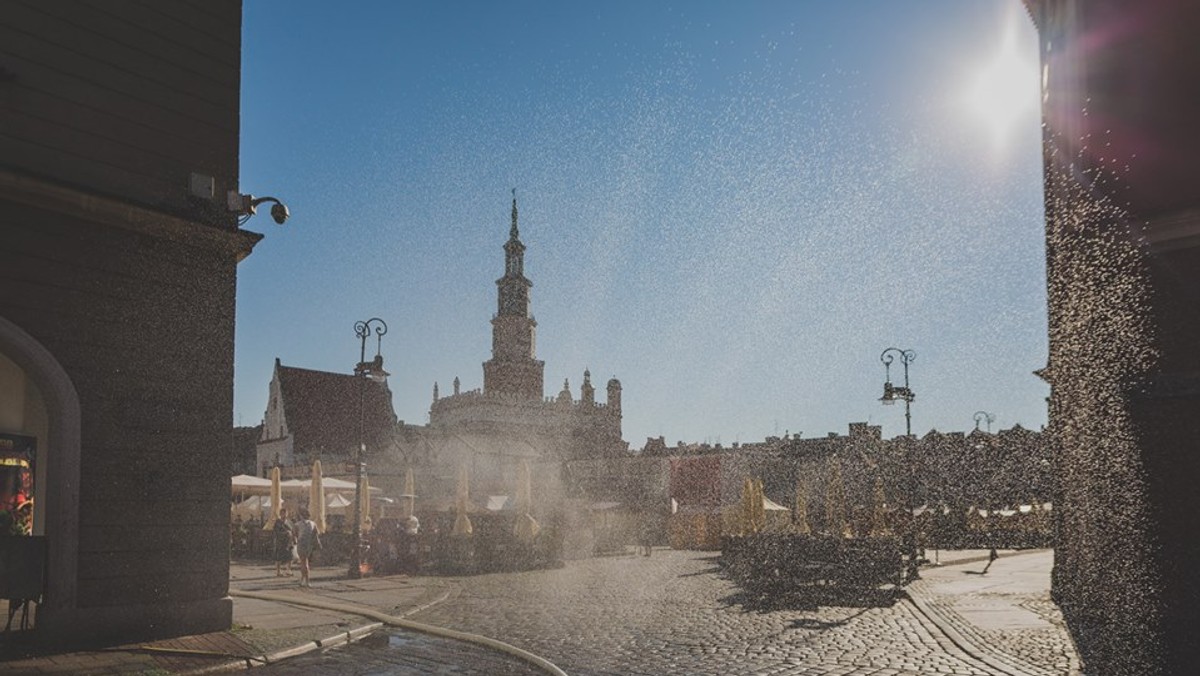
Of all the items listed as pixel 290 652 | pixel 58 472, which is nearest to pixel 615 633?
pixel 290 652

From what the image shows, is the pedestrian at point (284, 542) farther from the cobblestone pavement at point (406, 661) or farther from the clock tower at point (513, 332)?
the clock tower at point (513, 332)

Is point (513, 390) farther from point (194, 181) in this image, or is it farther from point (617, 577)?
point (194, 181)

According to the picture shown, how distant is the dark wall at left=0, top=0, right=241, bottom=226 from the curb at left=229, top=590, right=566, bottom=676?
249 inches

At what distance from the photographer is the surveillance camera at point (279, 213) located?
13359 millimetres

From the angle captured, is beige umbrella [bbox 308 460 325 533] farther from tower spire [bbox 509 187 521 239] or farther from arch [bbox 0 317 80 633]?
tower spire [bbox 509 187 521 239]

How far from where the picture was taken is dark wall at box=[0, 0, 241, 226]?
11039 mm

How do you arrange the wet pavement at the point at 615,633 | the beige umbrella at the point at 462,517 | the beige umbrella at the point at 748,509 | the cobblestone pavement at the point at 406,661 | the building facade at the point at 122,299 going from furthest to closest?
the beige umbrella at the point at 748,509, the beige umbrella at the point at 462,517, the building facade at the point at 122,299, the wet pavement at the point at 615,633, the cobblestone pavement at the point at 406,661

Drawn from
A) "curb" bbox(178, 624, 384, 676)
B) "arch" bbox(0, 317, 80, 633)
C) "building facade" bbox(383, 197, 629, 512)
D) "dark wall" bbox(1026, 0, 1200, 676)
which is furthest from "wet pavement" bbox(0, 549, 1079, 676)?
"building facade" bbox(383, 197, 629, 512)

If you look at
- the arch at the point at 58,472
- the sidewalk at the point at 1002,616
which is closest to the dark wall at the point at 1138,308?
the sidewalk at the point at 1002,616

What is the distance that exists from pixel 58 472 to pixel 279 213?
4.54 metres

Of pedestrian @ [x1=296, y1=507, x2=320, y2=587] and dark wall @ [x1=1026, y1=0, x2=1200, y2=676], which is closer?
dark wall @ [x1=1026, y1=0, x2=1200, y2=676]

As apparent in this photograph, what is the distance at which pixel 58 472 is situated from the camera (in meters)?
11.0

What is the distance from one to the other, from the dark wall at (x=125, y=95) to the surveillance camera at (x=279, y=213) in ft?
2.03

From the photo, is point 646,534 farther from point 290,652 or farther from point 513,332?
point 513,332
